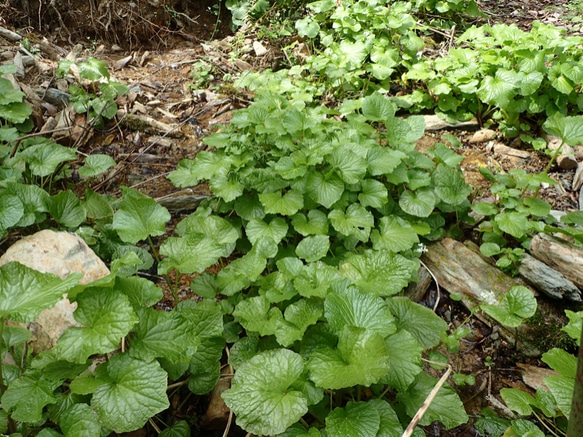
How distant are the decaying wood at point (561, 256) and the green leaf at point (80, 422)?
226cm

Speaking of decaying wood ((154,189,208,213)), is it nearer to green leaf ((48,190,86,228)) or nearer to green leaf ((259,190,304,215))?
green leaf ((48,190,86,228))

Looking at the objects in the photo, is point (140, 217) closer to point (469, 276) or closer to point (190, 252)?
point (190, 252)

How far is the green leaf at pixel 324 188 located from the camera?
2.29 m

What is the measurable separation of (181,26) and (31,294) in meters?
4.76

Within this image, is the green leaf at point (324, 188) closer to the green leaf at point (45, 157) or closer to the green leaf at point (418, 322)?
the green leaf at point (418, 322)

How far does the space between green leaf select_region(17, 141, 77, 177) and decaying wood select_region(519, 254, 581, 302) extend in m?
2.64

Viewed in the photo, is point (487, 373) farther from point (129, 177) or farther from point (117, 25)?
point (117, 25)

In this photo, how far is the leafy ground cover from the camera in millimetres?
1363

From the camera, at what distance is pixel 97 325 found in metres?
1.35

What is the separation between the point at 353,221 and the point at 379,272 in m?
0.48

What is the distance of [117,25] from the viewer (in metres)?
4.91

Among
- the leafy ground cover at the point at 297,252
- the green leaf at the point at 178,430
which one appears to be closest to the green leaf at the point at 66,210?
the leafy ground cover at the point at 297,252

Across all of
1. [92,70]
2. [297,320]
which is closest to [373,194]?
[297,320]

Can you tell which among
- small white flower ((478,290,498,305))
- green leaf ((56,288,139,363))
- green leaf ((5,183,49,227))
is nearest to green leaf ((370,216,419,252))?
small white flower ((478,290,498,305))
